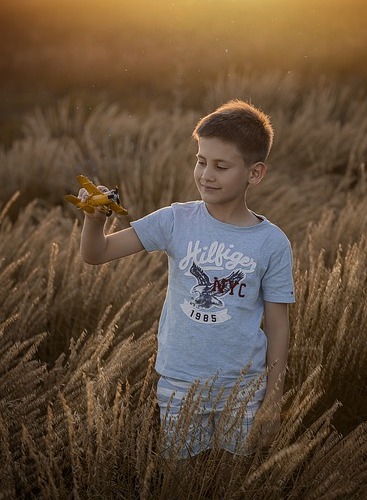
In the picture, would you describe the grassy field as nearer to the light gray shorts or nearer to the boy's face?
the light gray shorts

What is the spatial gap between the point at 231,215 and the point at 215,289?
242mm

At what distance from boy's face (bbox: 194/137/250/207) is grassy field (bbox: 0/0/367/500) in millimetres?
494

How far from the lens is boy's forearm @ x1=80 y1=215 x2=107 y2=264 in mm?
2332

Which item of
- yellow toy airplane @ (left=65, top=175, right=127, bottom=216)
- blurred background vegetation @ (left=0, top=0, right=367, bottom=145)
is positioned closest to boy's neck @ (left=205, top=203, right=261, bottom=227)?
yellow toy airplane @ (left=65, top=175, right=127, bottom=216)

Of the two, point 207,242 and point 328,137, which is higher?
point 207,242

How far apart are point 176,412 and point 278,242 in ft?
1.91

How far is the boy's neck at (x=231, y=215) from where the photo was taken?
2537mm

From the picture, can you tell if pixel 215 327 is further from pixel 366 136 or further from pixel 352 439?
pixel 366 136

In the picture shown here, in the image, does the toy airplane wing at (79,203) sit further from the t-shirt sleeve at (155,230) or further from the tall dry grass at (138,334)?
the tall dry grass at (138,334)

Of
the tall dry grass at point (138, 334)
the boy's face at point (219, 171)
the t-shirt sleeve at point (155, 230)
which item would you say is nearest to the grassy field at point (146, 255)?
the tall dry grass at point (138, 334)

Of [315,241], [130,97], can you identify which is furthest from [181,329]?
[130,97]

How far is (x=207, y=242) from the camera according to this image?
2.49m

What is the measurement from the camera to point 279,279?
98.2 inches

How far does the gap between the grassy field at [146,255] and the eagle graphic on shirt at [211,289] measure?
10.9 inches
